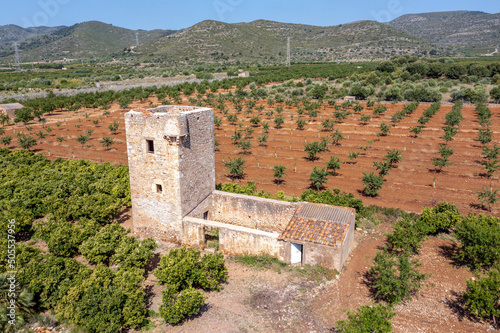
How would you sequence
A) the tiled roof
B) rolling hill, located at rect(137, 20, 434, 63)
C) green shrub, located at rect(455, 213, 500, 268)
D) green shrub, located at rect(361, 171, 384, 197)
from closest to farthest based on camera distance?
green shrub, located at rect(455, 213, 500, 268)
the tiled roof
green shrub, located at rect(361, 171, 384, 197)
rolling hill, located at rect(137, 20, 434, 63)

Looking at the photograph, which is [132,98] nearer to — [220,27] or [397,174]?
[397,174]

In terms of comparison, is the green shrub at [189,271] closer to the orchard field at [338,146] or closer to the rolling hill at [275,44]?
the orchard field at [338,146]

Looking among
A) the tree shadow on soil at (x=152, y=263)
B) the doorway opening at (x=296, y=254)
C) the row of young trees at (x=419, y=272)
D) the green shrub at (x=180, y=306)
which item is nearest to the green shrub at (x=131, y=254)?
the tree shadow on soil at (x=152, y=263)

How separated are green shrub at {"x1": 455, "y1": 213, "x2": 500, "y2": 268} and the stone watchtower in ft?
35.5

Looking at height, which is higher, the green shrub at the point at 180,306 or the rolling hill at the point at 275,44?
the rolling hill at the point at 275,44

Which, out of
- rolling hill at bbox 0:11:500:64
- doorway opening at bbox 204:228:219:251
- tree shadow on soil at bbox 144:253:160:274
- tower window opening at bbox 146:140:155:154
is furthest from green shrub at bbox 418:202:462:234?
rolling hill at bbox 0:11:500:64

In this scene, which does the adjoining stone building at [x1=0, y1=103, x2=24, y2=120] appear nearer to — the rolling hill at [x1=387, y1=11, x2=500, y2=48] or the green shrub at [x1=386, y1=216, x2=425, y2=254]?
the green shrub at [x1=386, y1=216, x2=425, y2=254]

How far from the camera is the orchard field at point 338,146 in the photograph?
2256 centimetres

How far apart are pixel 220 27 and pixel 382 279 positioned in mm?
150706

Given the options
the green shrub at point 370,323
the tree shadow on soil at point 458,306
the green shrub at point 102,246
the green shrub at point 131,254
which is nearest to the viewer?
the green shrub at point 370,323

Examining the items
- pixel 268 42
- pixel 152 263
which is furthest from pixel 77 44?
pixel 152 263

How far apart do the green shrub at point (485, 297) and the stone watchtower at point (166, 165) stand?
1033 cm

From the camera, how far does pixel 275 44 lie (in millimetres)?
155125

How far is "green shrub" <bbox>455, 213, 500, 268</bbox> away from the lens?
12133mm
